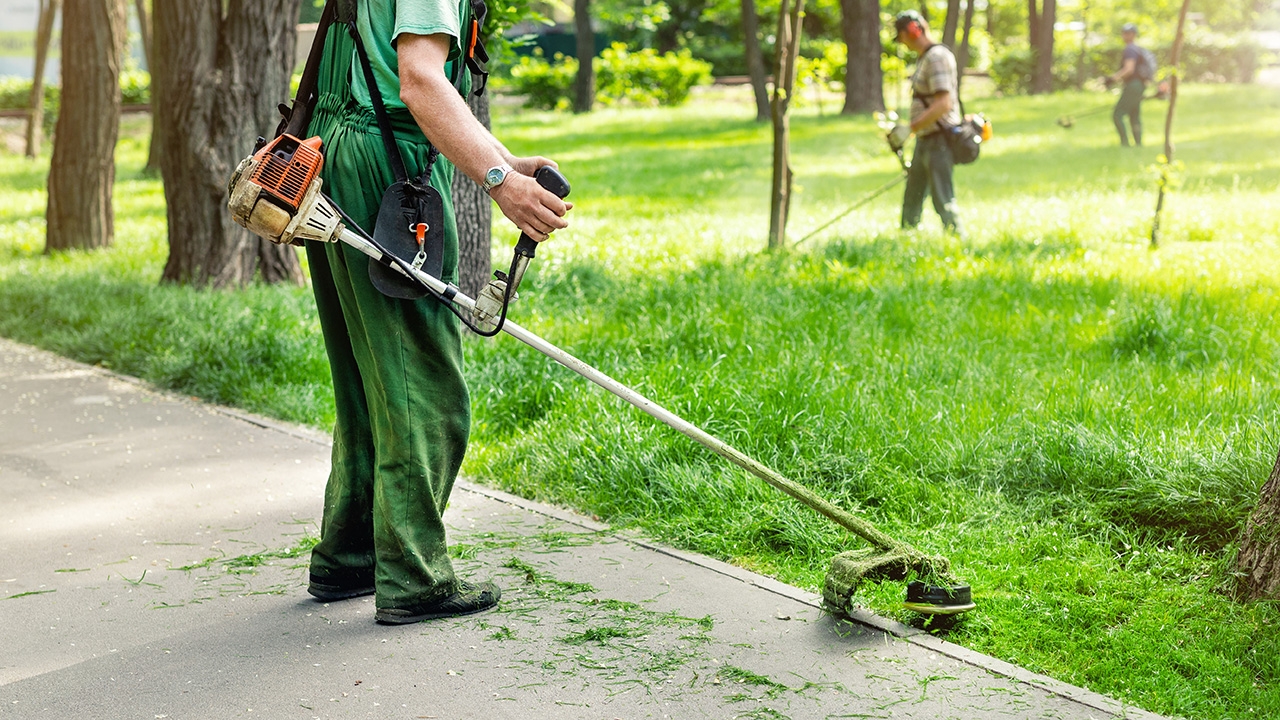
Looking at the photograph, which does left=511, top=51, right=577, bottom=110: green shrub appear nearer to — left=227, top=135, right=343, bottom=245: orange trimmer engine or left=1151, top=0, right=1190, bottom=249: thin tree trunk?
left=1151, top=0, right=1190, bottom=249: thin tree trunk

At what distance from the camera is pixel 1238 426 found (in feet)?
15.6

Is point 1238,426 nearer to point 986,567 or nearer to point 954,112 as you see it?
point 986,567

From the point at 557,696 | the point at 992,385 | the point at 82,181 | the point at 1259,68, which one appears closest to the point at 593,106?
the point at 82,181

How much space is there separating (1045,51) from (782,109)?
2646 centimetres

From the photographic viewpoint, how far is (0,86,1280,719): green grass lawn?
3.85 meters

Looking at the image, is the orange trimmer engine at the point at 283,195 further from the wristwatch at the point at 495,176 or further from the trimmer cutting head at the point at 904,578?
the trimmer cutting head at the point at 904,578

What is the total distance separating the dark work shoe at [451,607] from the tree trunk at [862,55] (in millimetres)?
23569

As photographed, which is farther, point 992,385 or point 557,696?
point 992,385

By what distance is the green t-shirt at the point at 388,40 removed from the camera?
3221 mm

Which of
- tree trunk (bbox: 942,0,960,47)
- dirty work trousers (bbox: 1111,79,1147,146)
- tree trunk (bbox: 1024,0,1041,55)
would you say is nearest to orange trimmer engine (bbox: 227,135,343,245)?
tree trunk (bbox: 942,0,960,47)

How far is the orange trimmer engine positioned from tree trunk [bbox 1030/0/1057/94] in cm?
3257

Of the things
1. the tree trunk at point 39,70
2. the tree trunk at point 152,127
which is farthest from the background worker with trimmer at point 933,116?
the tree trunk at point 39,70

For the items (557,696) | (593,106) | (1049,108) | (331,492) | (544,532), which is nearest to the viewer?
(557,696)

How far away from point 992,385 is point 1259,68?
43.9m
